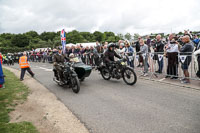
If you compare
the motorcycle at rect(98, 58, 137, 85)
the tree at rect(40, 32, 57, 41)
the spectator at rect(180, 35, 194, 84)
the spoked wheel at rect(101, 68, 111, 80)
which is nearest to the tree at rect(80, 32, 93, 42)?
the tree at rect(40, 32, 57, 41)

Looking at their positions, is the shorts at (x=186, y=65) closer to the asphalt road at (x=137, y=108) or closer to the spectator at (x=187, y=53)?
the spectator at (x=187, y=53)

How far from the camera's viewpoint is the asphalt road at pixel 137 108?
331 centimetres

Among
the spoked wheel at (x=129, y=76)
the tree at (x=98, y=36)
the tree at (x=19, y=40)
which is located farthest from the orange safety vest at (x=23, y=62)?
the tree at (x=98, y=36)

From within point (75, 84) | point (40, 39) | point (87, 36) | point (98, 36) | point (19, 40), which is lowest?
point (75, 84)

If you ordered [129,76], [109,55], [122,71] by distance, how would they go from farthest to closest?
[109,55] → [122,71] → [129,76]

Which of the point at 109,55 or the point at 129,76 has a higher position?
the point at 109,55

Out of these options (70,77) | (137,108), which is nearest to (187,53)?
(137,108)

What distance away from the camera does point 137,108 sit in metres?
4.30

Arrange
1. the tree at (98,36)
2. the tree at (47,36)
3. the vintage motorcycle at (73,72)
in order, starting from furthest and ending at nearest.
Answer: the tree at (98,36) → the tree at (47,36) → the vintage motorcycle at (73,72)

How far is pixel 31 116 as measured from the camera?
165 inches

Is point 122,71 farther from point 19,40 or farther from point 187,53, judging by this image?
point 19,40

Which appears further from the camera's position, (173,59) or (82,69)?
(173,59)

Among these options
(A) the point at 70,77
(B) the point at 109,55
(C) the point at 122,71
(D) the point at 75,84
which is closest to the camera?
(D) the point at 75,84

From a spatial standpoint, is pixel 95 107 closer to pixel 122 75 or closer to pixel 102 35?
pixel 122 75
